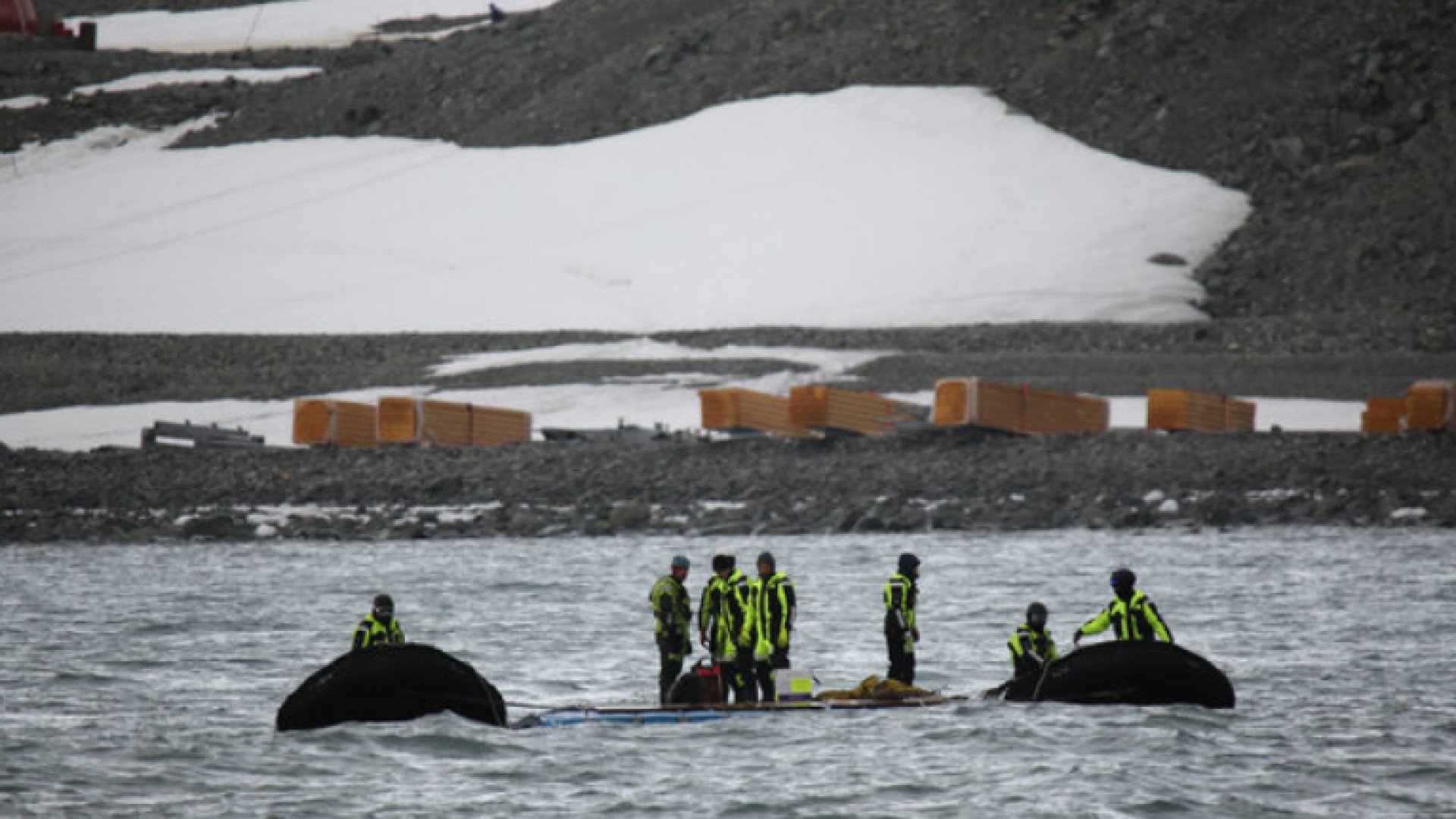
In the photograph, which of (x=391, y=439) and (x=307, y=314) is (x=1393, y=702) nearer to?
(x=391, y=439)

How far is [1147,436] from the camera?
5838 cm

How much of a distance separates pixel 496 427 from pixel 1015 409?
1533 centimetres

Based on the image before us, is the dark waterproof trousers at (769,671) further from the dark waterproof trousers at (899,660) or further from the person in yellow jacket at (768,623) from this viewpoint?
the dark waterproof trousers at (899,660)

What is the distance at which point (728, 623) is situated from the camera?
26.3m

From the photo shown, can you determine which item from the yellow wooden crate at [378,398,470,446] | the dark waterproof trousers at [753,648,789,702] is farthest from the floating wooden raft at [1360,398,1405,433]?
the dark waterproof trousers at [753,648,789,702]

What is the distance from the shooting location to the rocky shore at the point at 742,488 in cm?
5406

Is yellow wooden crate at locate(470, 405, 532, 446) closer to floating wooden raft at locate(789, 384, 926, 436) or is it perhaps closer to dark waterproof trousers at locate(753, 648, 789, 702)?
floating wooden raft at locate(789, 384, 926, 436)

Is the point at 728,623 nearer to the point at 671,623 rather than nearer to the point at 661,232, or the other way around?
the point at 671,623

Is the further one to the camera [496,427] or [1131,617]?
[496,427]

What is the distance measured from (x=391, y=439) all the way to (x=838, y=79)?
48.8 meters

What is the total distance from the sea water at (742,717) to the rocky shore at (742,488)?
146 centimetres

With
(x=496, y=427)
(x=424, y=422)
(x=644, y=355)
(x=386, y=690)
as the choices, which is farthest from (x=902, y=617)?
(x=644, y=355)

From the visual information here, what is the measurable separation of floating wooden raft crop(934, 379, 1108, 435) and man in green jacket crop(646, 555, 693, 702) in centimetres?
3256

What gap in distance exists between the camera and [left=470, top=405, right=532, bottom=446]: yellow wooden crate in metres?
66.2
